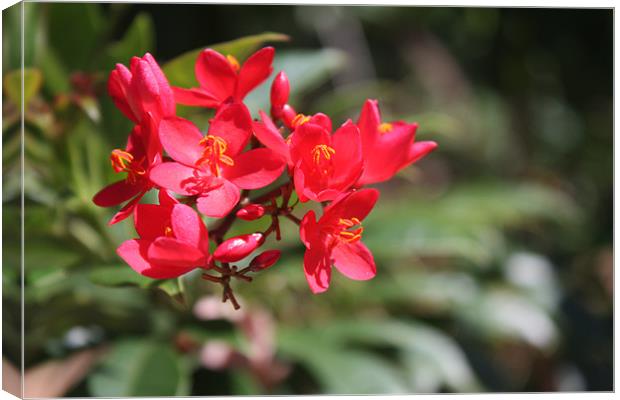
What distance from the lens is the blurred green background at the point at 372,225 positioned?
1103mm

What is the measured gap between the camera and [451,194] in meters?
2.11

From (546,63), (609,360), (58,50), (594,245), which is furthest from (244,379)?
(546,63)

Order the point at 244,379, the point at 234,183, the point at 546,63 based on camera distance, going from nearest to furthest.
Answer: the point at 234,183 → the point at 244,379 → the point at 546,63

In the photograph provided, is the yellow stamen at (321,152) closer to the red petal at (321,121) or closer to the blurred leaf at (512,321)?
the red petal at (321,121)

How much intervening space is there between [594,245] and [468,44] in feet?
2.67

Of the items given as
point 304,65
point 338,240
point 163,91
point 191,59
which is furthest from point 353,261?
point 304,65

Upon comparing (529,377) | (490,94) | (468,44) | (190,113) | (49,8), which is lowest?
(529,377)

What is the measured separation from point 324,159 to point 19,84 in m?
0.52

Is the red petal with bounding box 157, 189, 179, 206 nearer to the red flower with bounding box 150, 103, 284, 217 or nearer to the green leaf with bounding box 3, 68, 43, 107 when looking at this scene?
the red flower with bounding box 150, 103, 284, 217

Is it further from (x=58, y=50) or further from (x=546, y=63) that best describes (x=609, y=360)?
(x=58, y=50)

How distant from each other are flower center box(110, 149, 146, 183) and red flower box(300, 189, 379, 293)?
0.16 meters

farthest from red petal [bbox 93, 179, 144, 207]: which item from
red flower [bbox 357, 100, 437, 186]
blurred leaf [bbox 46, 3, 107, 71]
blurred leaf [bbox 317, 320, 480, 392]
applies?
blurred leaf [bbox 317, 320, 480, 392]

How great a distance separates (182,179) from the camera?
0.70 metres

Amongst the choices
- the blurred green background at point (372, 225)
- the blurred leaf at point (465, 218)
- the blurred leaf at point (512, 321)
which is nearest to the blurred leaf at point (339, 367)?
the blurred green background at point (372, 225)
